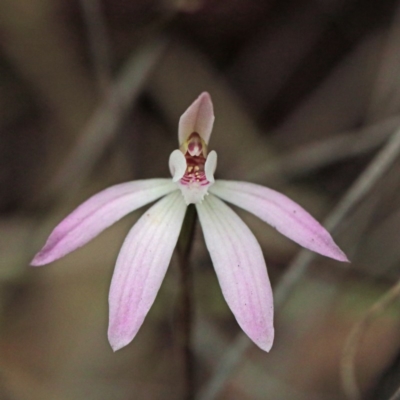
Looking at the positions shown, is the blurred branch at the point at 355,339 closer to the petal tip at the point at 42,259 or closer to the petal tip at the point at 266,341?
the petal tip at the point at 266,341

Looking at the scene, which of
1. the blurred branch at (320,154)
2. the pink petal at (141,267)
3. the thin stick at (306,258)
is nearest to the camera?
the pink petal at (141,267)

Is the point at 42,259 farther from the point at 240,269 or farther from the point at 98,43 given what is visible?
the point at 98,43

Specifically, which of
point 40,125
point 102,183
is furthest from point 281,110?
point 40,125

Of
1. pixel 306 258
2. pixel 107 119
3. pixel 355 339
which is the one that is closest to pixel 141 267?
pixel 306 258

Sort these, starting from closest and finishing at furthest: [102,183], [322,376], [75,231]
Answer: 1. [75,231]
2. [322,376]
3. [102,183]

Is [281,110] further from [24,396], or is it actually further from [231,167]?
[24,396]

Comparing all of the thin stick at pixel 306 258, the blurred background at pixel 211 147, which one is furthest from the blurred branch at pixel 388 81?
the thin stick at pixel 306 258

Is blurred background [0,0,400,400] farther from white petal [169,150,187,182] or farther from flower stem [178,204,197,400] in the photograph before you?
white petal [169,150,187,182]
